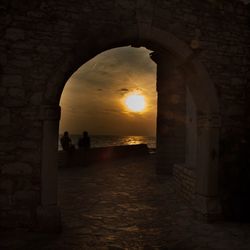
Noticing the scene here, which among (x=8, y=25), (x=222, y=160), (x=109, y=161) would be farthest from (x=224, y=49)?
(x=109, y=161)

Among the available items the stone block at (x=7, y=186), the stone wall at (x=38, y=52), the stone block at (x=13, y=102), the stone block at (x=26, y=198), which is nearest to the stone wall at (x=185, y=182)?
the stone wall at (x=38, y=52)

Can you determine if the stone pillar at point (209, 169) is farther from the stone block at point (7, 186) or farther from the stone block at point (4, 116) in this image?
the stone block at point (4, 116)

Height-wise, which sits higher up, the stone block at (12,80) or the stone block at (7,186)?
the stone block at (12,80)

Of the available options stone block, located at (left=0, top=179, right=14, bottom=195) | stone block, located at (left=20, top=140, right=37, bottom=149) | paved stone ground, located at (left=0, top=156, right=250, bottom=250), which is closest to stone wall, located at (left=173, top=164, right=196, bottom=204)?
paved stone ground, located at (left=0, top=156, right=250, bottom=250)

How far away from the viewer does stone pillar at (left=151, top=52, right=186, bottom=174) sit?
10039 mm

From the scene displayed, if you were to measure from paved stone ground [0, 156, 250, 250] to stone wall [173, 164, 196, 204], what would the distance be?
8.7 inches

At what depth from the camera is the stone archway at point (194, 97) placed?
4738 millimetres

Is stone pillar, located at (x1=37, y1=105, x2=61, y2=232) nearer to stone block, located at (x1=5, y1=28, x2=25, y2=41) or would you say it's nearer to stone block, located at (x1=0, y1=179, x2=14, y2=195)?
stone block, located at (x1=0, y1=179, x2=14, y2=195)

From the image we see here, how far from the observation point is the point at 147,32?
520cm

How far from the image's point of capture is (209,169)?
5.59m

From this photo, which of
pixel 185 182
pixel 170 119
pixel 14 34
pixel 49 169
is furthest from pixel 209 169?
pixel 170 119

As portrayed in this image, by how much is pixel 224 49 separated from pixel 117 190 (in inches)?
172

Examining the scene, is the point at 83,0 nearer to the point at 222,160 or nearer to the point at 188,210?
the point at 222,160

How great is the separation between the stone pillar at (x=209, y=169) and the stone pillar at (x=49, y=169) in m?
2.77
